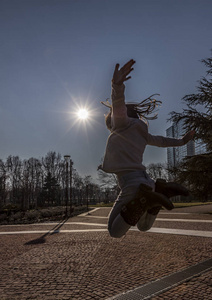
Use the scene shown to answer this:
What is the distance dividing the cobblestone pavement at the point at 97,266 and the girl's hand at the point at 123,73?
349cm

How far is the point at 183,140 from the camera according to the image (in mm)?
2996

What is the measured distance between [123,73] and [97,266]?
479cm

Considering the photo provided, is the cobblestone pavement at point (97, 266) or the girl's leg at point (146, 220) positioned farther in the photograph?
the cobblestone pavement at point (97, 266)

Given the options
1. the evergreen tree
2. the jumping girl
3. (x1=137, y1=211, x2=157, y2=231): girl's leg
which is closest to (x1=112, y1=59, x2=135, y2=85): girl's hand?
the jumping girl

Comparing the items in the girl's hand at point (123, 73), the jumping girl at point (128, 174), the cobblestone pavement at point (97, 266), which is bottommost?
the cobblestone pavement at point (97, 266)

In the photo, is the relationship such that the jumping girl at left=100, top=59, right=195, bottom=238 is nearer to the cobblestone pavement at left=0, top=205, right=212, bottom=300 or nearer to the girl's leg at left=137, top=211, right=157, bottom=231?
the girl's leg at left=137, top=211, right=157, bottom=231

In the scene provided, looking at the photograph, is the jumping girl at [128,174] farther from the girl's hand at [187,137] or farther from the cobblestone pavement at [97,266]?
the cobblestone pavement at [97,266]

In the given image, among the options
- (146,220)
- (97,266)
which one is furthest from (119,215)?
(97,266)

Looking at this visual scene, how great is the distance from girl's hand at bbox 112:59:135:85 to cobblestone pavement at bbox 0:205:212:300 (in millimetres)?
3488

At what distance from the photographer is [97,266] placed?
561 cm

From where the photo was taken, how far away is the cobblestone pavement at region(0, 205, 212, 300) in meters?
4.23

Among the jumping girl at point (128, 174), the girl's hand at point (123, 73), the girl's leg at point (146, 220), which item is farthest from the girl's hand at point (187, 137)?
the girl's hand at point (123, 73)

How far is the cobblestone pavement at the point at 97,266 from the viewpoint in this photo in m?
4.23

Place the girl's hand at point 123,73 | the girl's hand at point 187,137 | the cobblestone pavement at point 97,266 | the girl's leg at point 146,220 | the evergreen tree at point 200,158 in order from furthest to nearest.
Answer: the evergreen tree at point 200,158 < the cobblestone pavement at point 97,266 < the girl's hand at point 187,137 < the girl's leg at point 146,220 < the girl's hand at point 123,73
